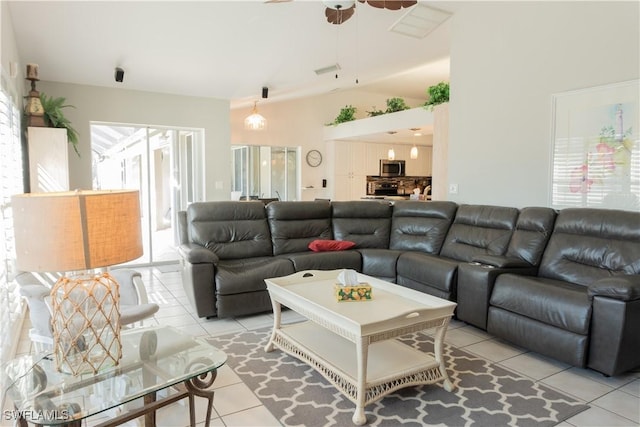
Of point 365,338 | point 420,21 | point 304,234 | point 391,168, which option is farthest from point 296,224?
point 391,168

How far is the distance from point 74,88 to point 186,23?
2297 mm

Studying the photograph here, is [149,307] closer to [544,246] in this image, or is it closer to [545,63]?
[544,246]

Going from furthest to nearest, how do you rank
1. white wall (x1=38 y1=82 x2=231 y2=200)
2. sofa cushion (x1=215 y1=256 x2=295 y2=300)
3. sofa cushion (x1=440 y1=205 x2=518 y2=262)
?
white wall (x1=38 y1=82 x2=231 y2=200), sofa cushion (x1=440 y1=205 x2=518 y2=262), sofa cushion (x1=215 y1=256 x2=295 y2=300)

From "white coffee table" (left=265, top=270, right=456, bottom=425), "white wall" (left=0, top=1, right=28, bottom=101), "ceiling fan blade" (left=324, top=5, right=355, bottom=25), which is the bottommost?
"white coffee table" (left=265, top=270, right=456, bottom=425)

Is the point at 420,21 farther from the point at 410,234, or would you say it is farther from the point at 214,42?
the point at 410,234

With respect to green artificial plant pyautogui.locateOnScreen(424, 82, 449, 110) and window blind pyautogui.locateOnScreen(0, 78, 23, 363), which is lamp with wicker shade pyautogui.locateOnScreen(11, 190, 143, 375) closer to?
window blind pyautogui.locateOnScreen(0, 78, 23, 363)

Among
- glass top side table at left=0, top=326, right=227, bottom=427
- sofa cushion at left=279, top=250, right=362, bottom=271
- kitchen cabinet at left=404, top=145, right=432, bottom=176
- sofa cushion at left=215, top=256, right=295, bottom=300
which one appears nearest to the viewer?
glass top side table at left=0, top=326, right=227, bottom=427

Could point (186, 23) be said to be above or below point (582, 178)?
above

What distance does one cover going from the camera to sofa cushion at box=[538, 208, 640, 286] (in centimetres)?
288

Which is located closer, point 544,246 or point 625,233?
point 625,233

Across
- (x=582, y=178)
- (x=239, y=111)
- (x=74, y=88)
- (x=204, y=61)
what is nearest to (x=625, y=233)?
(x=582, y=178)

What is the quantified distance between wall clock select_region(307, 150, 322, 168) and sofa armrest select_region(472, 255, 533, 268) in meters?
5.69

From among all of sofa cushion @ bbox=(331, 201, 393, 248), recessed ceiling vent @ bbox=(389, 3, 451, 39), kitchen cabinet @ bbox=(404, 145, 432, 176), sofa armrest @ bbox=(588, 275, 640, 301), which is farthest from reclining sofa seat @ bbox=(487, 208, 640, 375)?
kitchen cabinet @ bbox=(404, 145, 432, 176)

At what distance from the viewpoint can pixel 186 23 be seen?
389 centimetres
